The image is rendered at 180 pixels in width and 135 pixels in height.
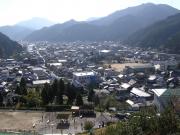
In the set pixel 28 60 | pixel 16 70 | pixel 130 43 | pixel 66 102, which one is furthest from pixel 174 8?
pixel 66 102

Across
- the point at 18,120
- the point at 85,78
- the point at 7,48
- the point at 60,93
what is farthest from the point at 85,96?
the point at 7,48

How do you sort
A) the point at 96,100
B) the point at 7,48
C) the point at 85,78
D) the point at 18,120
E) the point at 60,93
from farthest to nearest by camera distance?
the point at 7,48, the point at 85,78, the point at 96,100, the point at 60,93, the point at 18,120

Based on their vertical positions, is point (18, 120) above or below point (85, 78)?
above

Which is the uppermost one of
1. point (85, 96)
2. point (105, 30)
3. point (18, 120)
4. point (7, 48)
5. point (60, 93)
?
point (60, 93)

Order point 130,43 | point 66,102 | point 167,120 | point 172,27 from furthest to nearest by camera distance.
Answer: point 130,43
point 172,27
point 66,102
point 167,120

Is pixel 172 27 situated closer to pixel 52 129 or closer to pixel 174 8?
pixel 52 129

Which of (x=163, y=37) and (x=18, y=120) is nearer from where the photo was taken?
(x=18, y=120)

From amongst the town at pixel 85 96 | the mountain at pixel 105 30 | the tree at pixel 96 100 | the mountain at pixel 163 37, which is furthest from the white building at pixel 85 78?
the mountain at pixel 105 30

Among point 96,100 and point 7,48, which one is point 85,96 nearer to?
point 96,100
